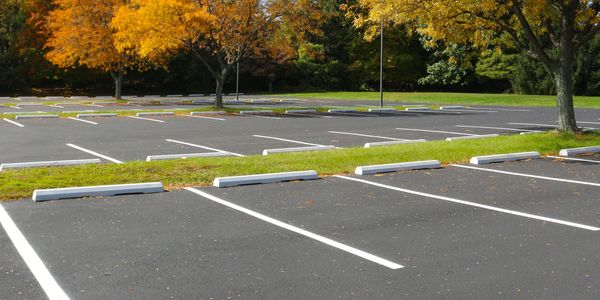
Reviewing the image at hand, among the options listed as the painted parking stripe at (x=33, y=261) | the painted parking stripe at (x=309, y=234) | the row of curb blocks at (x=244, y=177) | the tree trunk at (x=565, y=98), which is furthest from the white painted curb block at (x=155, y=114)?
the painted parking stripe at (x=33, y=261)

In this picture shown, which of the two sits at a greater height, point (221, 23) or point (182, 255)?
point (221, 23)

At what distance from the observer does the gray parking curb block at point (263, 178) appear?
869cm

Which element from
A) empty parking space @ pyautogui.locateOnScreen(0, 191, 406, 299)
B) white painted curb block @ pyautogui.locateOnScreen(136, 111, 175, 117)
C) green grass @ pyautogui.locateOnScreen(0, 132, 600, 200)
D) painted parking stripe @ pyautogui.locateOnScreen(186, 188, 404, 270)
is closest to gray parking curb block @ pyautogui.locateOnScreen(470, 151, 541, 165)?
green grass @ pyautogui.locateOnScreen(0, 132, 600, 200)

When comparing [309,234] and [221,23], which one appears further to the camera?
[221,23]

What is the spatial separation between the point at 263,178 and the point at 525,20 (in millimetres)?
9212

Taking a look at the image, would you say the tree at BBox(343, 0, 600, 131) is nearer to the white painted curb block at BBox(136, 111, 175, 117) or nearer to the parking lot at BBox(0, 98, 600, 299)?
the parking lot at BBox(0, 98, 600, 299)

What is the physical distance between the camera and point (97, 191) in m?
7.88

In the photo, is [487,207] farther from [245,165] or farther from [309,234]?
[245,165]

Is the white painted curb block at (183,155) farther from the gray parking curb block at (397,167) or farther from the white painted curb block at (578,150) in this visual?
the white painted curb block at (578,150)

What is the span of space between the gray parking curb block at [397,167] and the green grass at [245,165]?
1.16 ft

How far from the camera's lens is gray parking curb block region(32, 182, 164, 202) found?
7570mm

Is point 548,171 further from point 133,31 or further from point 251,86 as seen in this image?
point 251,86

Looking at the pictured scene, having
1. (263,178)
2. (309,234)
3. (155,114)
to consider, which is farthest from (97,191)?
(155,114)

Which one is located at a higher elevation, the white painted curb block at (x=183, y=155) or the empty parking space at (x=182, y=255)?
the white painted curb block at (x=183, y=155)
